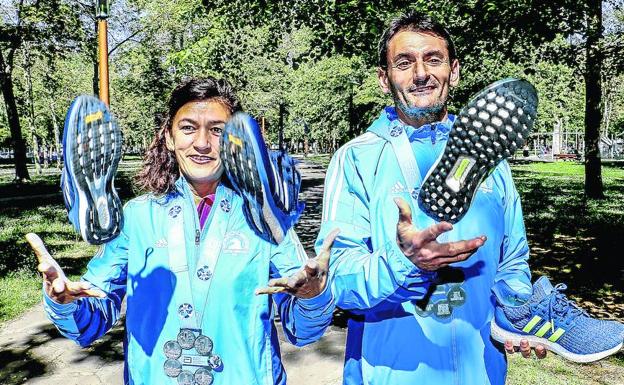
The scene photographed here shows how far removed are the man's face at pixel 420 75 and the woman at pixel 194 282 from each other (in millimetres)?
679

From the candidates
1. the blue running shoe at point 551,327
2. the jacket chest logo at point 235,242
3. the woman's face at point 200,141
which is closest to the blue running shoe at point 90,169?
the woman's face at point 200,141

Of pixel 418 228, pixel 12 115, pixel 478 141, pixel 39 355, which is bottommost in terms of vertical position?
pixel 39 355

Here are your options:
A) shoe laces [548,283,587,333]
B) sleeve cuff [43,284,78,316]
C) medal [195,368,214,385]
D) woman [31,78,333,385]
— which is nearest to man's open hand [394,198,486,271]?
woman [31,78,333,385]

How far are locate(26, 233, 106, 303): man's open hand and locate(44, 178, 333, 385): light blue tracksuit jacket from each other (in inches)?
5.3

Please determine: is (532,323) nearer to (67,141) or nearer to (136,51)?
(67,141)

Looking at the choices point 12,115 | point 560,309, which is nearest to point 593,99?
point 560,309

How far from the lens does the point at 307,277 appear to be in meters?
1.67

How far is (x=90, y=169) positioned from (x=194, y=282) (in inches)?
21.8

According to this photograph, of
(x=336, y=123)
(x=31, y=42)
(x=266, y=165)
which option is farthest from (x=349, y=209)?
(x=336, y=123)

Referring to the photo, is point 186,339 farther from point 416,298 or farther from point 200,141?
point 416,298

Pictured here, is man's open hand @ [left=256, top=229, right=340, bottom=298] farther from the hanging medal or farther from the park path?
the park path

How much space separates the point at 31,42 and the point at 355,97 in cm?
1498

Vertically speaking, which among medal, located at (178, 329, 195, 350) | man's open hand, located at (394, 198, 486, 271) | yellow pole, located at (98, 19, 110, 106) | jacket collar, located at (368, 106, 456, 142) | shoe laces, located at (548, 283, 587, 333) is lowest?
medal, located at (178, 329, 195, 350)

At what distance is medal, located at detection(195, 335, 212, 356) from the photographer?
6.64 ft
